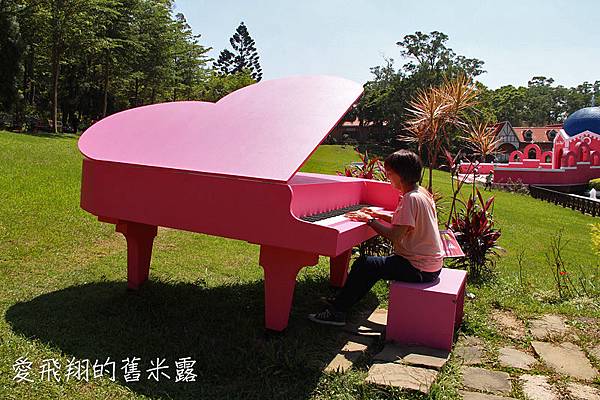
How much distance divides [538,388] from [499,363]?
0.44 meters

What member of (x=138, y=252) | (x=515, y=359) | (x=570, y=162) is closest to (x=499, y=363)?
(x=515, y=359)

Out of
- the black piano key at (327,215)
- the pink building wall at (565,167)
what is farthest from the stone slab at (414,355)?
the pink building wall at (565,167)

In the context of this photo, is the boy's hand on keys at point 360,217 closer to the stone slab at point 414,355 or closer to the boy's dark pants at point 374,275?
the boy's dark pants at point 374,275

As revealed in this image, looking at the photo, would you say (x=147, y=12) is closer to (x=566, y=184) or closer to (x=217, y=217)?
Answer: (x=566, y=184)

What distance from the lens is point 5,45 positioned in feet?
75.6

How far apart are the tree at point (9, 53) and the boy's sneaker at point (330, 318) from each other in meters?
24.1

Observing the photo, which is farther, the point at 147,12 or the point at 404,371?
the point at 147,12

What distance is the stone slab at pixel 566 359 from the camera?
3.45 m

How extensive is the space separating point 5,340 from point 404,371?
268 cm

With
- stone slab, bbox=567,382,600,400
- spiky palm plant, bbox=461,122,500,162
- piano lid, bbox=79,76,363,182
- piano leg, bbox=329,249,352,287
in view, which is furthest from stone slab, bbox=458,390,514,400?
spiky palm plant, bbox=461,122,500,162

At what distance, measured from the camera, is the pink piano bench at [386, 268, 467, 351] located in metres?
3.56

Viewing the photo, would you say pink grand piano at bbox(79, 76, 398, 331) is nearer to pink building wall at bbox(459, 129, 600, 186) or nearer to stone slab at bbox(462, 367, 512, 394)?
stone slab at bbox(462, 367, 512, 394)

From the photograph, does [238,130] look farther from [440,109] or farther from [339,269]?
[440,109]

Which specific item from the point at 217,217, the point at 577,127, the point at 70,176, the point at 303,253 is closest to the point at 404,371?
the point at 303,253
